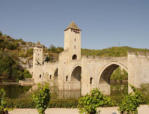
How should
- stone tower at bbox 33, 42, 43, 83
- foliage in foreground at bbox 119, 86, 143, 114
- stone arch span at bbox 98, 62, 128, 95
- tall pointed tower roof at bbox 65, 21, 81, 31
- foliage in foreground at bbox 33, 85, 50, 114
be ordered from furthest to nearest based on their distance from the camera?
stone tower at bbox 33, 42, 43, 83 < tall pointed tower roof at bbox 65, 21, 81, 31 < stone arch span at bbox 98, 62, 128, 95 < foliage in foreground at bbox 119, 86, 143, 114 < foliage in foreground at bbox 33, 85, 50, 114

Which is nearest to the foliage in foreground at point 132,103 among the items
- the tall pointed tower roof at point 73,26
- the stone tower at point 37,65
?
the tall pointed tower roof at point 73,26

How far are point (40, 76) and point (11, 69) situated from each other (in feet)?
28.8

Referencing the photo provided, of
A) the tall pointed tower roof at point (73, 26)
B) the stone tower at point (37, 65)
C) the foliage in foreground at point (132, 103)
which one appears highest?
the tall pointed tower roof at point (73, 26)

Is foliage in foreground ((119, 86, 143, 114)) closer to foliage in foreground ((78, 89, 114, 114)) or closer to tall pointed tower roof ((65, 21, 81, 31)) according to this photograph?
foliage in foreground ((78, 89, 114, 114))

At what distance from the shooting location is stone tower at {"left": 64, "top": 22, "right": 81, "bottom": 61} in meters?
29.6

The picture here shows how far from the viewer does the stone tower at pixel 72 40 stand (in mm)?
29644

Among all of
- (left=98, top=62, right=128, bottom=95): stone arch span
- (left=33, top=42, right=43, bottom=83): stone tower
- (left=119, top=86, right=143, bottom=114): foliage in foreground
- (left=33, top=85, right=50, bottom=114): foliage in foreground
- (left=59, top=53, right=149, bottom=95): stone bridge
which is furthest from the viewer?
(left=33, top=42, right=43, bottom=83): stone tower

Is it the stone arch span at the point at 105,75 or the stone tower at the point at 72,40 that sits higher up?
the stone tower at the point at 72,40

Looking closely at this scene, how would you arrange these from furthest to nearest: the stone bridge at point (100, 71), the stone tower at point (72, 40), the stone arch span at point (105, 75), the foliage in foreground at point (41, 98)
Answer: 1. the stone tower at point (72, 40)
2. the stone arch span at point (105, 75)
3. the stone bridge at point (100, 71)
4. the foliage in foreground at point (41, 98)

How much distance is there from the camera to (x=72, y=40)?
29828 mm

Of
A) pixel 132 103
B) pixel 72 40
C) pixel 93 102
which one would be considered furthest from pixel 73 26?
pixel 93 102

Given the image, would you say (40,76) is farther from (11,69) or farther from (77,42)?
(77,42)

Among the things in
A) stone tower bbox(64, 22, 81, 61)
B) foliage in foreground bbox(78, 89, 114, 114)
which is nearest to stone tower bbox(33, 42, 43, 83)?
stone tower bbox(64, 22, 81, 61)

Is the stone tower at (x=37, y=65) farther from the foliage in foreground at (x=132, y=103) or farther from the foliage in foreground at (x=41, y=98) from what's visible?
the foliage in foreground at (x=132, y=103)
